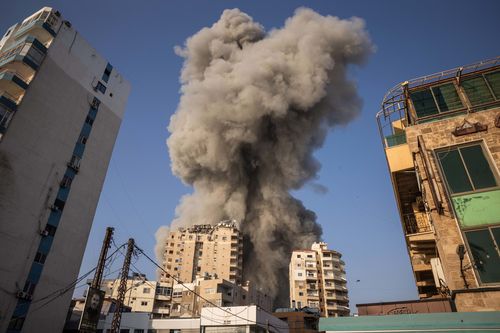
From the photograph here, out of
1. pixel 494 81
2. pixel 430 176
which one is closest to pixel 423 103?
pixel 494 81

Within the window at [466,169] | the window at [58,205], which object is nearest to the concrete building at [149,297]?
the window at [58,205]

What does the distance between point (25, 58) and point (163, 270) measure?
21859 millimetres

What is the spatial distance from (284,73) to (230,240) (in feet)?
106

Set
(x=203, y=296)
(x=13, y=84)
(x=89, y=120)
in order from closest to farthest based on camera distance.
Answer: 1. (x=13, y=84)
2. (x=89, y=120)
3. (x=203, y=296)

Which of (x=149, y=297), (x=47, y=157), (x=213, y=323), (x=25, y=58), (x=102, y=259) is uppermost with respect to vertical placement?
(x=25, y=58)

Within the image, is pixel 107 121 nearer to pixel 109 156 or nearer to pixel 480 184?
pixel 109 156

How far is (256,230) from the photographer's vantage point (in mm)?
A: 67000

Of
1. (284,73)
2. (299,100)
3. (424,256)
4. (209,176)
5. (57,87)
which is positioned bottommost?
(424,256)

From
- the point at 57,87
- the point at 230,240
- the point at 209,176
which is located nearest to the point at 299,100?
the point at 209,176

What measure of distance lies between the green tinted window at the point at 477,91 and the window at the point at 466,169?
6.97ft

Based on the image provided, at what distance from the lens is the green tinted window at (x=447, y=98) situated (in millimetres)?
12375

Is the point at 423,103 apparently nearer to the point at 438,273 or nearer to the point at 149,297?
the point at 438,273

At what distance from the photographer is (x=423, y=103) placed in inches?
513

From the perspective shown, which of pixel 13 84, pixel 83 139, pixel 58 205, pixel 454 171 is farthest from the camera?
pixel 83 139
